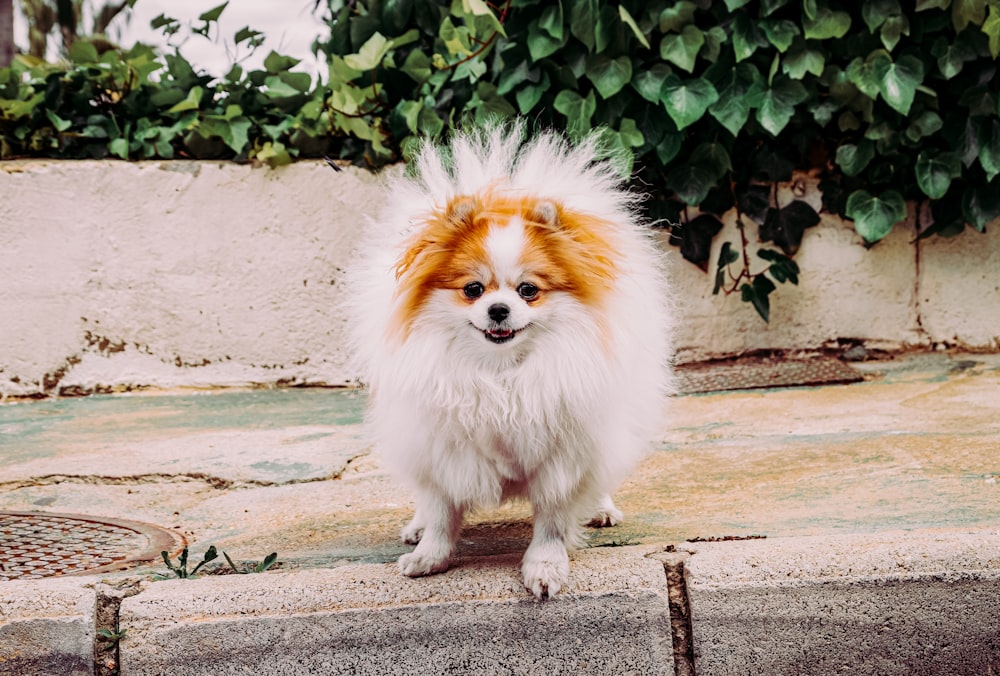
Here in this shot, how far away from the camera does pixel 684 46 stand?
4582mm

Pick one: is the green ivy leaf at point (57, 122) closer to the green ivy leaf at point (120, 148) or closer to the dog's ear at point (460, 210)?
the green ivy leaf at point (120, 148)

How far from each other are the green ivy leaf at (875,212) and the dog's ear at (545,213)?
Result: 2911 mm

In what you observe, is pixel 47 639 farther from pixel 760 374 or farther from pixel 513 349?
pixel 760 374

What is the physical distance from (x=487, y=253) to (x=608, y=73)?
8.55 ft

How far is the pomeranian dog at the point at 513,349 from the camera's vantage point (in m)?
2.31

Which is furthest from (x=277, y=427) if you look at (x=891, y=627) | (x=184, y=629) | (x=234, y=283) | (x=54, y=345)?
(x=891, y=627)

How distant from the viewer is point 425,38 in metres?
5.22

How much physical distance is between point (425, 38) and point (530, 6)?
Answer: 2.50 ft

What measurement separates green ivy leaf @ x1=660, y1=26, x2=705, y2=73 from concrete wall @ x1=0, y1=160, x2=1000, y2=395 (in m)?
0.88

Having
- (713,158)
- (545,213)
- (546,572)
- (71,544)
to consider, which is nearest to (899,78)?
(713,158)

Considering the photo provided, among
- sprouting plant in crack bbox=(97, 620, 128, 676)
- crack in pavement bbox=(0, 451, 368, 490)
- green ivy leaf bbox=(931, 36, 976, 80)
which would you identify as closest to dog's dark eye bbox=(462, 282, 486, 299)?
sprouting plant in crack bbox=(97, 620, 128, 676)

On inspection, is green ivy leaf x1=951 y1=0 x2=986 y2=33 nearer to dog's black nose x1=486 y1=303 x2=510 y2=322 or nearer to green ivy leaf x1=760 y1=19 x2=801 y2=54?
green ivy leaf x1=760 y1=19 x2=801 y2=54

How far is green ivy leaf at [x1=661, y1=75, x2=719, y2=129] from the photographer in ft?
14.9

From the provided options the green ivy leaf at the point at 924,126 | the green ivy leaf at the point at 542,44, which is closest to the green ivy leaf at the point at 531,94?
the green ivy leaf at the point at 542,44
